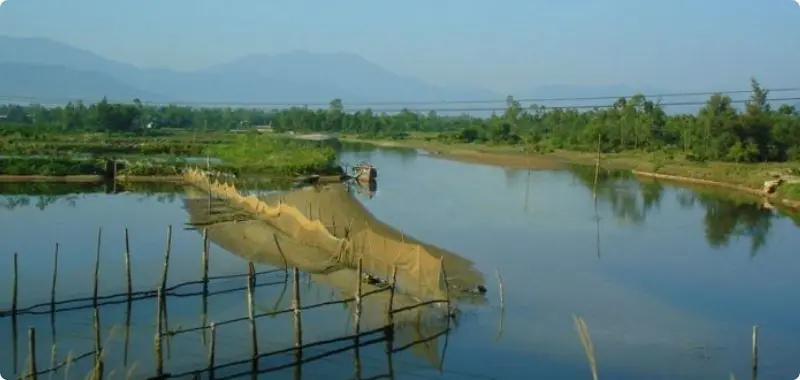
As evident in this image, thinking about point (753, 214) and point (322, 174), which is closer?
point (753, 214)

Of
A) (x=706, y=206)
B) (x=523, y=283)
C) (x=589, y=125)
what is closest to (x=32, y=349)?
(x=523, y=283)

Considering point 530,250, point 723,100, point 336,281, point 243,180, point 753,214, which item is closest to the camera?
point 336,281

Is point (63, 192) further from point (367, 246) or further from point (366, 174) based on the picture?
point (367, 246)

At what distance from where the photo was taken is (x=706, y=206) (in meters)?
33.1

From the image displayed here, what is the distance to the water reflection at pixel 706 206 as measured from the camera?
2602 cm

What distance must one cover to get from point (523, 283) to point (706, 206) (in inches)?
719

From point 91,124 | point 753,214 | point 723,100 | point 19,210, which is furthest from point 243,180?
point 91,124

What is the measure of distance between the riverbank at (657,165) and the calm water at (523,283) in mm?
6866

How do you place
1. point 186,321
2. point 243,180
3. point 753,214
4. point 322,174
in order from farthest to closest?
point 322,174 → point 243,180 → point 753,214 → point 186,321

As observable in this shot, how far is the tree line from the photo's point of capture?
158 feet

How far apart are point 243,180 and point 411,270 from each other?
23.1 m

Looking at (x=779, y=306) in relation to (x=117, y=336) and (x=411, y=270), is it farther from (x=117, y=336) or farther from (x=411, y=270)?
(x=117, y=336)

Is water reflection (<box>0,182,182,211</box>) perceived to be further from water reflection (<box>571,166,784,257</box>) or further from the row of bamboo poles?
water reflection (<box>571,166,784,257</box>)

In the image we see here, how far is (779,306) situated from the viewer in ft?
54.4
